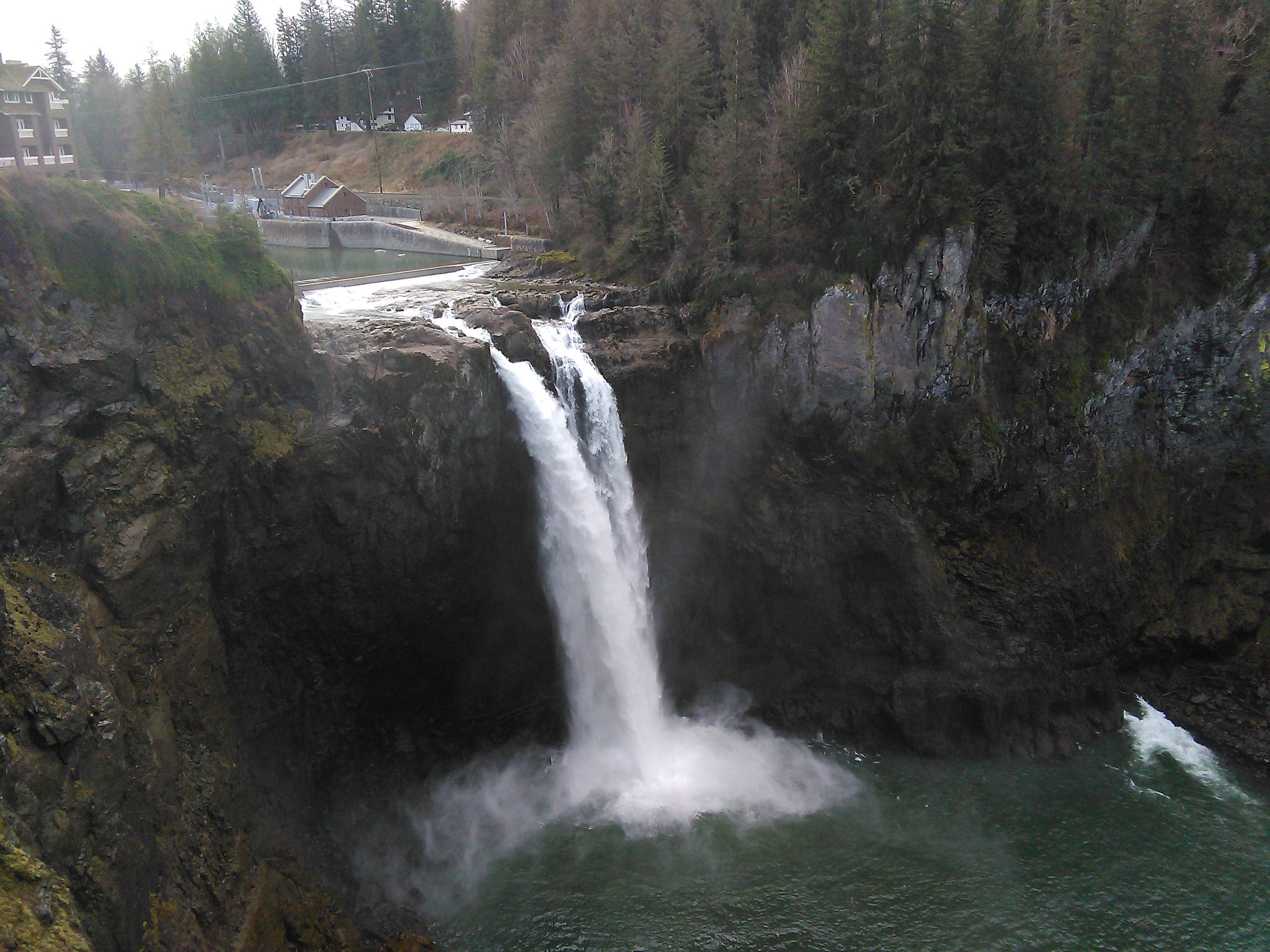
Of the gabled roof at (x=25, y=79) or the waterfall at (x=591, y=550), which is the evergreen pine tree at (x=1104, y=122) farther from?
the gabled roof at (x=25, y=79)

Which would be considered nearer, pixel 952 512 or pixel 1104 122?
pixel 952 512

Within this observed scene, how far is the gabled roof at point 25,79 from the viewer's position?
19.1 meters

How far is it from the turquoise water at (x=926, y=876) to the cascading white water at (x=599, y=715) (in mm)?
866

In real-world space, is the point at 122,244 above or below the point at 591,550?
above

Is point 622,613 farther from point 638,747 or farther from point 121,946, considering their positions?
point 121,946

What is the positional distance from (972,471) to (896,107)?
10.8 m

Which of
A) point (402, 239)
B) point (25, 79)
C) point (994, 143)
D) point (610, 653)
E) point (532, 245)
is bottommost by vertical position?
point (610, 653)

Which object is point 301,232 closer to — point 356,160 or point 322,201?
point 322,201

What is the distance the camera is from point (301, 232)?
5403cm

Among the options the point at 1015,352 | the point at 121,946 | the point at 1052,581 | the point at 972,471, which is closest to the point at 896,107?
the point at 1015,352

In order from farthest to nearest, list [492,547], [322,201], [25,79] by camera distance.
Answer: [322,201]
[492,547]
[25,79]

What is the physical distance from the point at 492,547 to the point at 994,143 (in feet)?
61.1

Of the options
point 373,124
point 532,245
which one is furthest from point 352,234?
point 373,124

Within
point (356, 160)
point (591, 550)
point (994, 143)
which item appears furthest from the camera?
point (356, 160)
